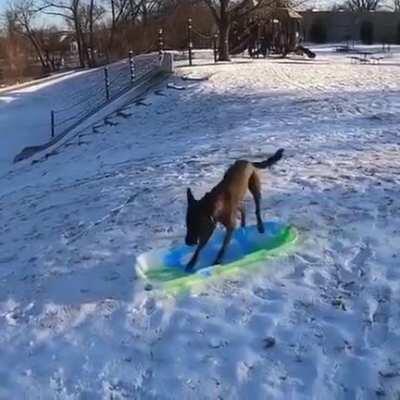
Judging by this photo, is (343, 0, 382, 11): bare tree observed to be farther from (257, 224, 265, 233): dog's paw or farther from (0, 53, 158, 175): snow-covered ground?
(257, 224, 265, 233): dog's paw

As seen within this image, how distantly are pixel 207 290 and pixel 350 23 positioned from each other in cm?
6609

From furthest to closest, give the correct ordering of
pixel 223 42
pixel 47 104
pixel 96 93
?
pixel 47 104 < pixel 223 42 < pixel 96 93

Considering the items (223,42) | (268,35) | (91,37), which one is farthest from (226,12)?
(91,37)

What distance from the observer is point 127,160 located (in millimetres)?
11336

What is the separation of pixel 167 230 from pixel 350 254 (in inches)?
70.0

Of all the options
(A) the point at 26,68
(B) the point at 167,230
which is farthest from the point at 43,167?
(A) the point at 26,68

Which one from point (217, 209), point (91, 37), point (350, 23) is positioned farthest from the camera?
point (350, 23)

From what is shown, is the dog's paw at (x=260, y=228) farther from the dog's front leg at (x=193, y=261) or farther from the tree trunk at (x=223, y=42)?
the tree trunk at (x=223, y=42)

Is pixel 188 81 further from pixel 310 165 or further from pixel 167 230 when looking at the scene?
pixel 167 230

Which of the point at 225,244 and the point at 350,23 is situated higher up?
the point at 225,244

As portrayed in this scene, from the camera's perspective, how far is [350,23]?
219ft

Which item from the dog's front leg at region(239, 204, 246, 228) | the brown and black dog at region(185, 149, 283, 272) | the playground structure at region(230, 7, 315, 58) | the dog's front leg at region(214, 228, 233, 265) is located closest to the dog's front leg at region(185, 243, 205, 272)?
the brown and black dog at region(185, 149, 283, 272)

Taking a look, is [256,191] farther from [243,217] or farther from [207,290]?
[207,290]

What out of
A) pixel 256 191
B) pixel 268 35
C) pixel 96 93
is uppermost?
pixel 256 191
